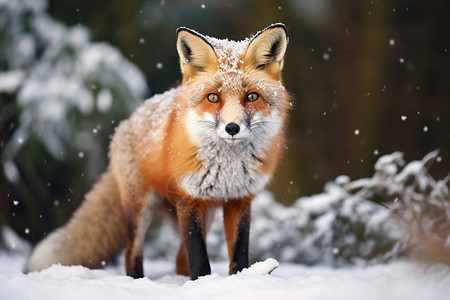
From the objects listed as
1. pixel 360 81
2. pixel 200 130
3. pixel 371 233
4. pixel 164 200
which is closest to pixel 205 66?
pixel 200 130

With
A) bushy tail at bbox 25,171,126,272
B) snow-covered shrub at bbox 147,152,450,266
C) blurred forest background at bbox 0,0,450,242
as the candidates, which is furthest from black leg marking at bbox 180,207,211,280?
blurred forest background at bbox 0,0,450,242

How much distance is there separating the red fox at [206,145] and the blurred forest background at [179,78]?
1.13 meters

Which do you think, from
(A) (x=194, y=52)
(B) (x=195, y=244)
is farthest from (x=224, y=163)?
(A) (x=194, y=52)

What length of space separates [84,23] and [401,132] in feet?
11.7

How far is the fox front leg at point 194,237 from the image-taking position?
271cm

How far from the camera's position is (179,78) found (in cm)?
471

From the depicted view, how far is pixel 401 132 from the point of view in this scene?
5.61 meters

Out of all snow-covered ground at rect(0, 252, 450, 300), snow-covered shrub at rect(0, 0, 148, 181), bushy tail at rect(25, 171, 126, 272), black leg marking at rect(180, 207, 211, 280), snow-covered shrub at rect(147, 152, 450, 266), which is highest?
snow-covered shrub at rect(0, 0, 148, 181)

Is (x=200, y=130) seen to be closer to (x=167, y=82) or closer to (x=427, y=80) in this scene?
(x=167, y=82)

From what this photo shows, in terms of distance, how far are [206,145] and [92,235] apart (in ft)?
4.46

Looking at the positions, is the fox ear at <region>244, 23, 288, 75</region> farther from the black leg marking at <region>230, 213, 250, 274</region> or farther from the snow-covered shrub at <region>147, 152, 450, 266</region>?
the snow-covered shrub at <region>147, 152, 450, 266</region>

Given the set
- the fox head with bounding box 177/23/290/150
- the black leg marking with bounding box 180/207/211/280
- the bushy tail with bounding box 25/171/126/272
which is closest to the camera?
the fox head with bounding box 177/23/290/150

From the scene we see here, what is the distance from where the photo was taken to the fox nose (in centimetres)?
229

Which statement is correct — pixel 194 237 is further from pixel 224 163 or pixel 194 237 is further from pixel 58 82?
pixel 58 82
